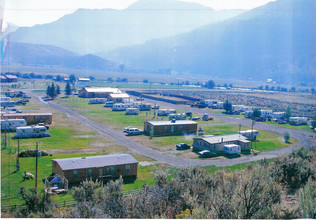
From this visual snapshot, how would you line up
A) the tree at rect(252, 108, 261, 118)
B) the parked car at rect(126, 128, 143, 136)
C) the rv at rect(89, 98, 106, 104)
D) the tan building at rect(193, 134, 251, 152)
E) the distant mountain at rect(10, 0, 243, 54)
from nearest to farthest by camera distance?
the distant mountain at rect(10, 0, 243, 54) → the tan building at rect(193, 134, 251, 152) → the parked car at rect(126, 128, 143, 136) → the rv at rect(89, 98, 106, 104) → the tree at rect(252, 108, 261, 118)

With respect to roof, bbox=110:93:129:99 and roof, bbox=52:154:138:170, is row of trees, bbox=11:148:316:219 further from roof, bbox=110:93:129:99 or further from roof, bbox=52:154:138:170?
roof, bbox=110:93:129:99

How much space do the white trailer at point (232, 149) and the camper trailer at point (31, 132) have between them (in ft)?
17.5

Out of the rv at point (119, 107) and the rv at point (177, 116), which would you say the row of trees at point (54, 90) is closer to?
the rv at point (119, 107)

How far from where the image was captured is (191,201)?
13.7ft

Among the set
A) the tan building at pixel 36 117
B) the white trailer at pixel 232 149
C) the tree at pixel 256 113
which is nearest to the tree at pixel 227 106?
the tree at pixel 256 113

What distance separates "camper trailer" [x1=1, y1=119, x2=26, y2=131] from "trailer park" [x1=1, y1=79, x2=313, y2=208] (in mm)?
28

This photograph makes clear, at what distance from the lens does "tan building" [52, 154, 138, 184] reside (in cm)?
615

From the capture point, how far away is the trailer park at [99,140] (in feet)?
20.2

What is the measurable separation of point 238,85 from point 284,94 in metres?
3.29

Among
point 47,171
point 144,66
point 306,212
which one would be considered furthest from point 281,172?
point 144,66

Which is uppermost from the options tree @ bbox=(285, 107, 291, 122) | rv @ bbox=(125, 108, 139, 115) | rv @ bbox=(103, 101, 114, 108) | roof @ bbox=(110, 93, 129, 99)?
roof @ bbox=(110, 93, 129, 99)

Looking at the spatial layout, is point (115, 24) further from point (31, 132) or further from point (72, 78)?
point (72, 78)

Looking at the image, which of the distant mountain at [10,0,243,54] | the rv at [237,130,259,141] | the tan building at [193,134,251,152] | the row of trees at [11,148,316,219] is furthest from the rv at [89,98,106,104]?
the row of trees at [11,148,316,219]

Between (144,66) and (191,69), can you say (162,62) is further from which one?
(191,69)
